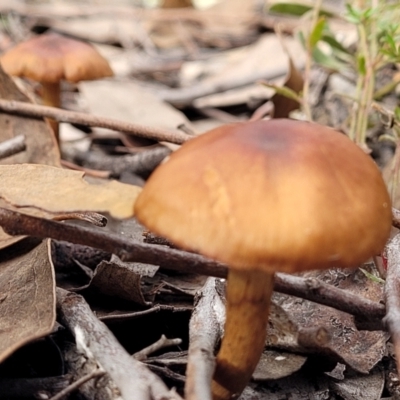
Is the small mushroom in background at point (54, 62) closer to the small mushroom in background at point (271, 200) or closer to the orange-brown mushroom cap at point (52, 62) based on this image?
the orange-brown mushroom cap at point (52, 62)

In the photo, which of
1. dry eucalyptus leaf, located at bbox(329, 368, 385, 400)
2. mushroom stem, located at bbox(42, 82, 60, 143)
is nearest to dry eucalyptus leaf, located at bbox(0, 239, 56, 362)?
dry eucalyptus leaf, located at bbox(329, 368, 385, 400)

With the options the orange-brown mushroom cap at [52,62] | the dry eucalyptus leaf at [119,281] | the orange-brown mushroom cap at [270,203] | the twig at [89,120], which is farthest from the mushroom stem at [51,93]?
the orange-brown mushroom cap at [270,203]

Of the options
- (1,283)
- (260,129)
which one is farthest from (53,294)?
(260,129)

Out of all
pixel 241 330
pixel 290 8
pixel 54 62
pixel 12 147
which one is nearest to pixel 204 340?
pixel 241 330

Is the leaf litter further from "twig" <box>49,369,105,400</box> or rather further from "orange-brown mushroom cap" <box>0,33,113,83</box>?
"orange-brown mushroom cap" <box>0,33,113,83</box>

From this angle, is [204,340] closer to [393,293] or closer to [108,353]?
[108,353]

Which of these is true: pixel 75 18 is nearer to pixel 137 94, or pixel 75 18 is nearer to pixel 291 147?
pixel 137 94

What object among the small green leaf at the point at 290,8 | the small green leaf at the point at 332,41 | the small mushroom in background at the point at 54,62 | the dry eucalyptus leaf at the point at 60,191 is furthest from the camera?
the small green leaf at the point at 290,8
